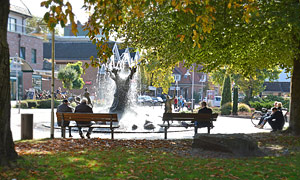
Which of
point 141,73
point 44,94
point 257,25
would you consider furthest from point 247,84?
point 257,25

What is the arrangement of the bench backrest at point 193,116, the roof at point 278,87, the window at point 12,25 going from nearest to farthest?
the bench backrest at point 193,116
the window at point 12,25
the roof at point 278,87

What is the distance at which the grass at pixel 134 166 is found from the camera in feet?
20.4

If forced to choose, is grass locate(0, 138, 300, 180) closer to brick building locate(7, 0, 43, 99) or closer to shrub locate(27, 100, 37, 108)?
shrub locate(27, 100, 37, 108)

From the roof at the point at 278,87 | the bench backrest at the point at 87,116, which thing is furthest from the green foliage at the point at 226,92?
the roof at the point at 278,87

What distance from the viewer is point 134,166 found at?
7.08 m

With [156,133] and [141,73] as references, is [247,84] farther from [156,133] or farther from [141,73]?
[156,133]

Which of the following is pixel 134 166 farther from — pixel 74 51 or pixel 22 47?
pixel 74 51

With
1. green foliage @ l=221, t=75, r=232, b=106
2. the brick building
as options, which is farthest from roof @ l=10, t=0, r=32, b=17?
green foliage @ l=221, t=75, r=232, b=106

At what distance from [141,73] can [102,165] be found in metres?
57.0

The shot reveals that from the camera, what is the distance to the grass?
620 centimetres

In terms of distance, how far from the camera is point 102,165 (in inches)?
274

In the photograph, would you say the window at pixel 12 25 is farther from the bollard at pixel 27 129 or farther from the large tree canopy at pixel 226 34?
the bollard at pixel 27 129

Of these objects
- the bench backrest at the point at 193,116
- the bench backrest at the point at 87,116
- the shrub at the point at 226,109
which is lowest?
the shrub at the point at 226,109

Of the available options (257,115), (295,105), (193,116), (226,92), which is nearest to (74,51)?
(226,92)
